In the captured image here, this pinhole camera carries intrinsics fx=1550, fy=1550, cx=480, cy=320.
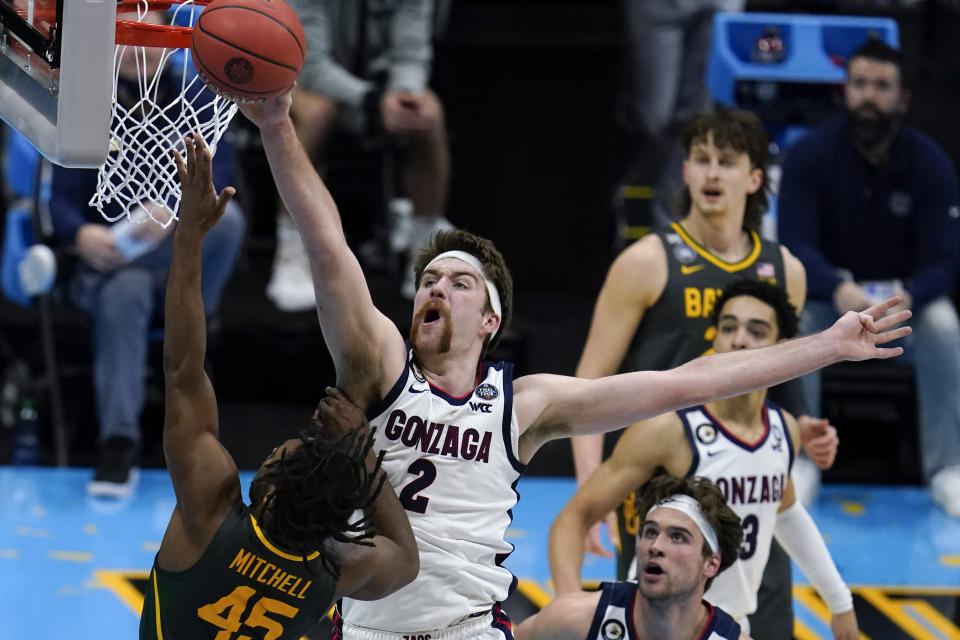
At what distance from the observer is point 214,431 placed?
3.64 metres

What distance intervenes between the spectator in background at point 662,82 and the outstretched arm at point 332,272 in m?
4.95

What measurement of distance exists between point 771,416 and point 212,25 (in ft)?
7.51

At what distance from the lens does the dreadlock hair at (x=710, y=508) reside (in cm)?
438

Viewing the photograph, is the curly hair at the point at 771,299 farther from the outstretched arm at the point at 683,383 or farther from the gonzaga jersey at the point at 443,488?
the gonzaga jersey at the point at 443,488

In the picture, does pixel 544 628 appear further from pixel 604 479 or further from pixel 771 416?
pixel 771 416

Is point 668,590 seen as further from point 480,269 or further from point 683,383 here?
point 480,269

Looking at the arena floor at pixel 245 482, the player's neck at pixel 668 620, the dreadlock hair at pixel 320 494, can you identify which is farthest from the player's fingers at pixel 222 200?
the arena floor at pixel 245 482

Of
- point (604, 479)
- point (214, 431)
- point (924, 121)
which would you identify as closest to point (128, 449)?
point (604, 479)

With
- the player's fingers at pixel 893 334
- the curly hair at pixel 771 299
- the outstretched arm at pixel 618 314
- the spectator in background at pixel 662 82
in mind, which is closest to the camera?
the player's fingers at pixel 893 334

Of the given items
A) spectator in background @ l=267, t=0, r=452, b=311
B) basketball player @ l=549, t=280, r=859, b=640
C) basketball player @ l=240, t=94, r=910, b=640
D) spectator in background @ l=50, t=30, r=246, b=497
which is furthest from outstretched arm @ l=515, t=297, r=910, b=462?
spectator in background @ l=267, t=0, r=452, b=311

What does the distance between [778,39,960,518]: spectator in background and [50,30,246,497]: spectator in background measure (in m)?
2.78

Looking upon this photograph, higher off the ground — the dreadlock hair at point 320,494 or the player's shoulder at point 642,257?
the player's shoulder at point 642,257

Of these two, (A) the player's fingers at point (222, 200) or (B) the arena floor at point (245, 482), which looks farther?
(B) the arena floor at point (245, 482)

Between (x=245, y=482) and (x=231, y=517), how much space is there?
12.5 ft
